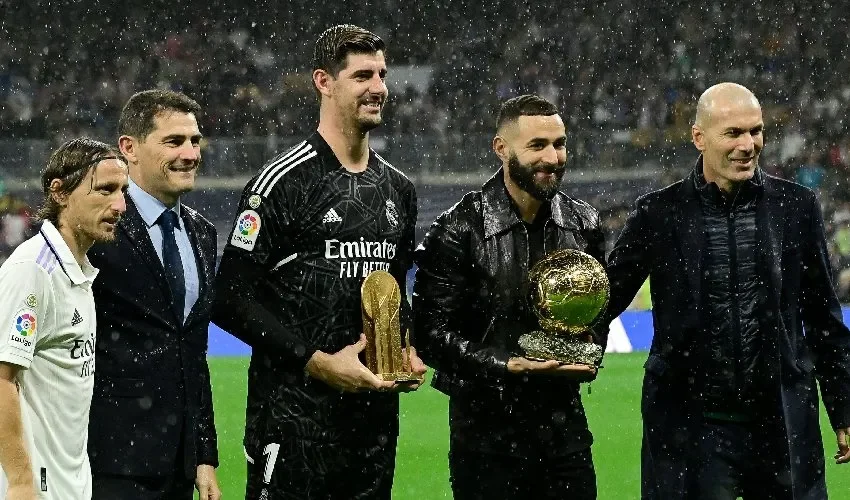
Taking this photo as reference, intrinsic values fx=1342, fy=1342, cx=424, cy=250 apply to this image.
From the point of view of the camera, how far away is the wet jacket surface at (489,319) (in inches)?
167

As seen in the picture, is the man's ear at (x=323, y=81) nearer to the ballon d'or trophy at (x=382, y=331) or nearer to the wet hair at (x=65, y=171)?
the ballon d'or trophy at (x=382, y=331)

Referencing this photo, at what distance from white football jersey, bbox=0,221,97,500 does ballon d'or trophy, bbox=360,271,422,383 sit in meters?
0.82

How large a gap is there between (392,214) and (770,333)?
1282 millimetres

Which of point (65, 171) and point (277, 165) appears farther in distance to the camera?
point (277, 165)

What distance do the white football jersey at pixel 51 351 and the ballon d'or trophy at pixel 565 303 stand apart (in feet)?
4.49

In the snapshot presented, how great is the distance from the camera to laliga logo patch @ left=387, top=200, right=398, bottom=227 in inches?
164

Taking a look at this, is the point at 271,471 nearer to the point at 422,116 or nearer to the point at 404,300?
the point at 404,300

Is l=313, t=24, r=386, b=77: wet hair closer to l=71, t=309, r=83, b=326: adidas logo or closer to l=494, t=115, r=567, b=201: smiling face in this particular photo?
l=494, t=115, r=567, b=201: smiling face

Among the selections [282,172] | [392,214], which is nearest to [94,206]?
[282,172]

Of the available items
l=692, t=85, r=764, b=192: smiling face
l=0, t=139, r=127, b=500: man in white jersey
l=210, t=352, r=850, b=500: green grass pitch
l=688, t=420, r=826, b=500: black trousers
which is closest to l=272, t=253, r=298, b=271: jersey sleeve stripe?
l=0, t=139, r=127, b=500: man in white jersey

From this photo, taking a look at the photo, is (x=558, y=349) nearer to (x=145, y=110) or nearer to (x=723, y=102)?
(x=723, y=102)

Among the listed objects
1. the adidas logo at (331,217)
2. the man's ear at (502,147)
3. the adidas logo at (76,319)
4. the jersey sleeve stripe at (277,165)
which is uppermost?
the man's ear at (502,147)

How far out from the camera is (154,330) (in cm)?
380

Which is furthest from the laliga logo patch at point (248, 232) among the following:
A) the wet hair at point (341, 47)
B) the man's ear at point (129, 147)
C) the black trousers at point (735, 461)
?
the black trousers at point (735, 461)
